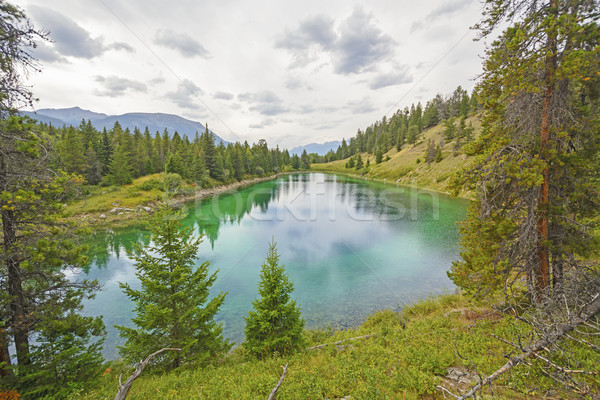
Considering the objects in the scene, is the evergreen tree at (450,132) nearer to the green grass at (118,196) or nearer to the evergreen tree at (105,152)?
the green grass at (118,196)

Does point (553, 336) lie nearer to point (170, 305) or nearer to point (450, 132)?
point (170, 305)

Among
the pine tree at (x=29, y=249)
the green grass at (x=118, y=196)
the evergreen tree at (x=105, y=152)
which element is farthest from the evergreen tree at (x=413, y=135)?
the pine tree at (x=29, y=249)

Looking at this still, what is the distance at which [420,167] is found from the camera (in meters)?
69.2

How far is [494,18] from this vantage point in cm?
716

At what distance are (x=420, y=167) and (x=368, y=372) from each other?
73.6m

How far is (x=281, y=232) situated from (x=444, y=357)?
78.3ft

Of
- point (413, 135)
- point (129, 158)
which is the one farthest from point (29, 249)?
point (413, 135)

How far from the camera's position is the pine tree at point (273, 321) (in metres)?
8.18

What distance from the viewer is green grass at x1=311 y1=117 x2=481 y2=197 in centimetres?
5636

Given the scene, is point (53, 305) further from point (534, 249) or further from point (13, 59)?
point (534, 249)

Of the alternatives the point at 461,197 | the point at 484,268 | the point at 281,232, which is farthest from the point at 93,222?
the point at 461,197

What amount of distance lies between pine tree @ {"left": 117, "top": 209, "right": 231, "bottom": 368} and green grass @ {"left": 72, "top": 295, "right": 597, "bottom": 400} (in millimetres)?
676

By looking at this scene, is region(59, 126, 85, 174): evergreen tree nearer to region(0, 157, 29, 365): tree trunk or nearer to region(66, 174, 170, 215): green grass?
region(66, 174, 170, 215): green grass

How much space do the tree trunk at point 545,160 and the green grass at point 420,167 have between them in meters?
39.3
